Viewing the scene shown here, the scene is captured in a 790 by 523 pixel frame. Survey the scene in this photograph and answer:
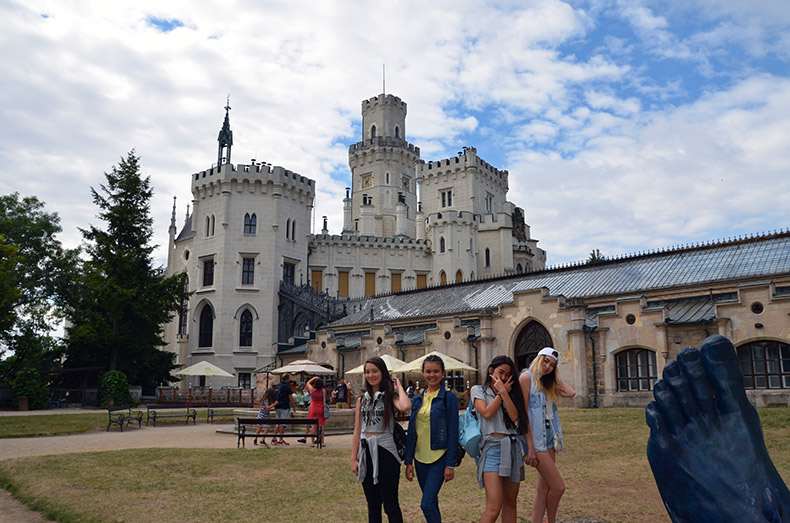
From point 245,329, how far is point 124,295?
38.3 ft

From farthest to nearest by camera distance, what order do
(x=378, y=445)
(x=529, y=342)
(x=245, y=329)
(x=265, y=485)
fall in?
(x=245, y=329) → (x=529, y=342) → (x=265, y=485) → (x=378, y=445)

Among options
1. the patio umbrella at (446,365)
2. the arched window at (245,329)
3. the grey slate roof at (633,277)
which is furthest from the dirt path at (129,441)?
the arched window at (245,329)

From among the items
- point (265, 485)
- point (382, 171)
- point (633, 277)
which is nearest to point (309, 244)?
point (382, 171)

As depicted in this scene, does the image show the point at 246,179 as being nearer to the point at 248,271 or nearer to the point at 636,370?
the point at 248,271

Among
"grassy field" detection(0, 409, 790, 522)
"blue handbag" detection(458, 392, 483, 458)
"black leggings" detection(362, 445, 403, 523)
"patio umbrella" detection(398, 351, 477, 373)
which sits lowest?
"grassy field" detection(0, 409, 790, 522)

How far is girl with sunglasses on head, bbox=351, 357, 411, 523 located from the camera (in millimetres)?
5484

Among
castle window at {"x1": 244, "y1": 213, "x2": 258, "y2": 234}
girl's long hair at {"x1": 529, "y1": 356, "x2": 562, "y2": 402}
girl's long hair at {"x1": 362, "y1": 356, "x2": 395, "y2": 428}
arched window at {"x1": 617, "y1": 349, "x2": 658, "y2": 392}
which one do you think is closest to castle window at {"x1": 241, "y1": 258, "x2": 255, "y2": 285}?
castle window at {"x1": 244, "y1": 213, "x2": 258, "y2": 234}

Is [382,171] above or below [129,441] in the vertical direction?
above

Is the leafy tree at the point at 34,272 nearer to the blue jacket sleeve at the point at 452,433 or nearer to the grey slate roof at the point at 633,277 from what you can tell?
the grey slate roof at the point at 633,277

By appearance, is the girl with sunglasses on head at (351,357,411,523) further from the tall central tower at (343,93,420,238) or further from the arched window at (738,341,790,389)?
the tall central tower at (343,93,420,238)

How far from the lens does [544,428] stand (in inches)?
231

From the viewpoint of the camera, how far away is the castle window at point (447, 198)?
2332 inches

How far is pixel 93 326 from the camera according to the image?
33000 mm

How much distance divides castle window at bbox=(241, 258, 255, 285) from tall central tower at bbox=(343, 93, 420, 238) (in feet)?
63.8
